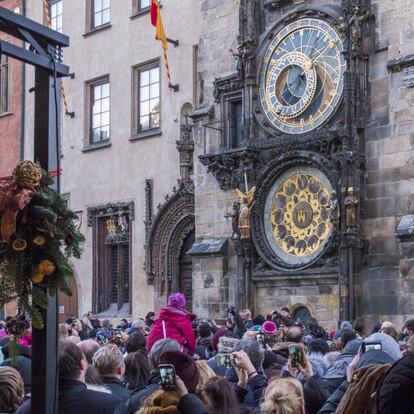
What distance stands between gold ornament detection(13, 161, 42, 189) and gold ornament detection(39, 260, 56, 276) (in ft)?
1.23

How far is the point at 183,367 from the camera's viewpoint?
5.66 meters

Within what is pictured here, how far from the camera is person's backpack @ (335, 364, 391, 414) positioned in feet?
15.4

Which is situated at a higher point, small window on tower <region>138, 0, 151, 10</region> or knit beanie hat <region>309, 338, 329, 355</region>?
small window on tower <region>138, 0, 151, 10</region>

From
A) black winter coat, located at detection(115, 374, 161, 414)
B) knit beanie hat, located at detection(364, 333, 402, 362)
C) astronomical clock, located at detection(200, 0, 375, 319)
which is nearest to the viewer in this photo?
black winter coat, located at detection(115, 374, 161, 414)

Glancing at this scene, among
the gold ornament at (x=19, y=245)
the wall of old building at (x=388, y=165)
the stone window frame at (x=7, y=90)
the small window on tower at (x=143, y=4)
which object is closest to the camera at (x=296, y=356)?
the gold ornament at (x=19, y=245)

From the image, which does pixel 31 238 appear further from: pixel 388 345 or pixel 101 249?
pixel 101 249

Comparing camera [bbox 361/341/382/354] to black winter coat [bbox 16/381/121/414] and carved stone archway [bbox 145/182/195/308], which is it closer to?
black winter coat [bbox 16/381/121/414]

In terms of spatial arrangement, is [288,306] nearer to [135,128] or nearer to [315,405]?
[135,128]

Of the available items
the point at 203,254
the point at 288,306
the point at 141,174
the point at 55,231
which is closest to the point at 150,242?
the point at 141,174

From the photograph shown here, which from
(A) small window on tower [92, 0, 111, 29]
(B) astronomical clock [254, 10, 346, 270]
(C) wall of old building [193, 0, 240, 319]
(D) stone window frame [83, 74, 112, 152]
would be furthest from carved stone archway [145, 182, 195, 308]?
(A) small window on tower [92, 0, 111, 29]

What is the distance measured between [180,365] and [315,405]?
38.4 inches

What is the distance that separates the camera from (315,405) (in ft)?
20.0

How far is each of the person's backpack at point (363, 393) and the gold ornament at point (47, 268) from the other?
1.53 meters

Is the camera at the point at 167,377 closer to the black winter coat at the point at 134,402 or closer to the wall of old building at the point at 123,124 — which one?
the black winter coat at the point at 134,402
